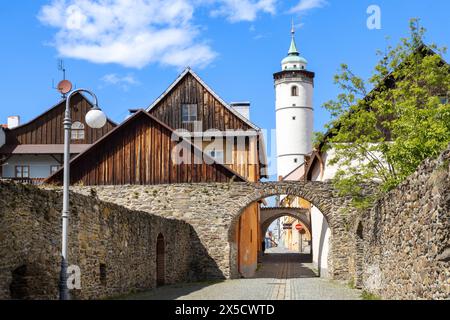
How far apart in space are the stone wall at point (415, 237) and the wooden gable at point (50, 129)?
2456 centimetres

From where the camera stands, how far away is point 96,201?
1438 cm

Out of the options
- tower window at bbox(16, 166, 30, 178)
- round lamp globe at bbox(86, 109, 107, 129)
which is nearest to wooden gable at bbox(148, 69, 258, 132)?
tower window at bbox(16, 166, 30, 178)

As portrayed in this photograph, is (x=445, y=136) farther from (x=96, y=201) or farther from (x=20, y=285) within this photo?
(x=20, y=285)

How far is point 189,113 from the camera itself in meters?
30.5

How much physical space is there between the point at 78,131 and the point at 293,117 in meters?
31.0

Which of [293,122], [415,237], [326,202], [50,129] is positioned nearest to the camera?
[415,237]

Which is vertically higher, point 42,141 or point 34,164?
point 42,141

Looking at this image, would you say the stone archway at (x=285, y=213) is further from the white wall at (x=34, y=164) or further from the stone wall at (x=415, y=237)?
the stone wall at (x=415, y=237)

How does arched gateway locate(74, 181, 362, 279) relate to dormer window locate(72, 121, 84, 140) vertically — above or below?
below

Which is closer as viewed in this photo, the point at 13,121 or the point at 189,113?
the point at 189,113

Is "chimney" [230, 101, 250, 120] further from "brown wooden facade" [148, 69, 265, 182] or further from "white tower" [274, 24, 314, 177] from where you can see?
"white tower" [274, 24, 314, 177]

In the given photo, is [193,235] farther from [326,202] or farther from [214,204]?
[326,202]

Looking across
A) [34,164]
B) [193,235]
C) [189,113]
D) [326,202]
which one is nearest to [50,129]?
[34,164]

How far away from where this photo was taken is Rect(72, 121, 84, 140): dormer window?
37281 millimetres
